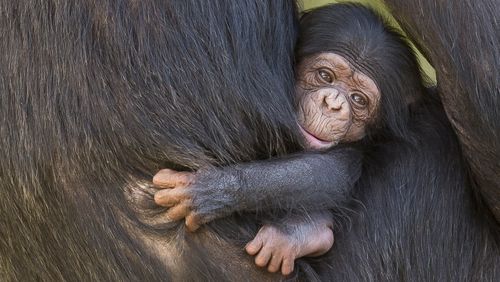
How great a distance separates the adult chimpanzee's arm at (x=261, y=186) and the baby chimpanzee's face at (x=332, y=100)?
0.27 ft

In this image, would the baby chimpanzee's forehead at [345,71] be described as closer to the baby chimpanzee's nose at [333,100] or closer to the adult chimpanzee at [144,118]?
the baby chimpanzee's nose at [333,100]

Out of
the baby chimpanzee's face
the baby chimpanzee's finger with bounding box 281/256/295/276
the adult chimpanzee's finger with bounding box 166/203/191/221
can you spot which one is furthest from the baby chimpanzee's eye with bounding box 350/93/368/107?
the adult chimpanzee's finger with bounding box 166/203/191/221

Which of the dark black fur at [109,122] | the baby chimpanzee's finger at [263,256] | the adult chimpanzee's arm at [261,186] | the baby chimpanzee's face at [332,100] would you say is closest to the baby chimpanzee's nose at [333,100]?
the baby chimpanzee's face at [332,100]

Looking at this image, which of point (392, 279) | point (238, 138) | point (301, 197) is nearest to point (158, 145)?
point (238, 138)

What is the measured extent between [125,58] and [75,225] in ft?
1.46

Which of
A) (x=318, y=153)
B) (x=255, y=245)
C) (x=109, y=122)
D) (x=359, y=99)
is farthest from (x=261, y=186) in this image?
(x=359, y=99)

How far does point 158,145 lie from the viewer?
2584 mm

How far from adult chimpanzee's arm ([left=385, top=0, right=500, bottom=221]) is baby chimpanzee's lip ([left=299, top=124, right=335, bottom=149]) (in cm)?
35

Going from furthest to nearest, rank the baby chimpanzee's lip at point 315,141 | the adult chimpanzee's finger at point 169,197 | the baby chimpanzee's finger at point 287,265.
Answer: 1. the baby chimpanzee's lip at point 315,141
2. the baby chimpanzee's finger at point 287,265
3. the adult chimpanzee's finger at point 169,197

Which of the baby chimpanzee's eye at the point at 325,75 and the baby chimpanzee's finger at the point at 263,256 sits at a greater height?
the baby chimpanzee's eye at the point at 325,75

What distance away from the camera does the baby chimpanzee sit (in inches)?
97.3

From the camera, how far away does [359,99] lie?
2.91 meters

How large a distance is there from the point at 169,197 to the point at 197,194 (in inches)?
2.8

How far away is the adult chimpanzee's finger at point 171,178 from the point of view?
8.02 feet
